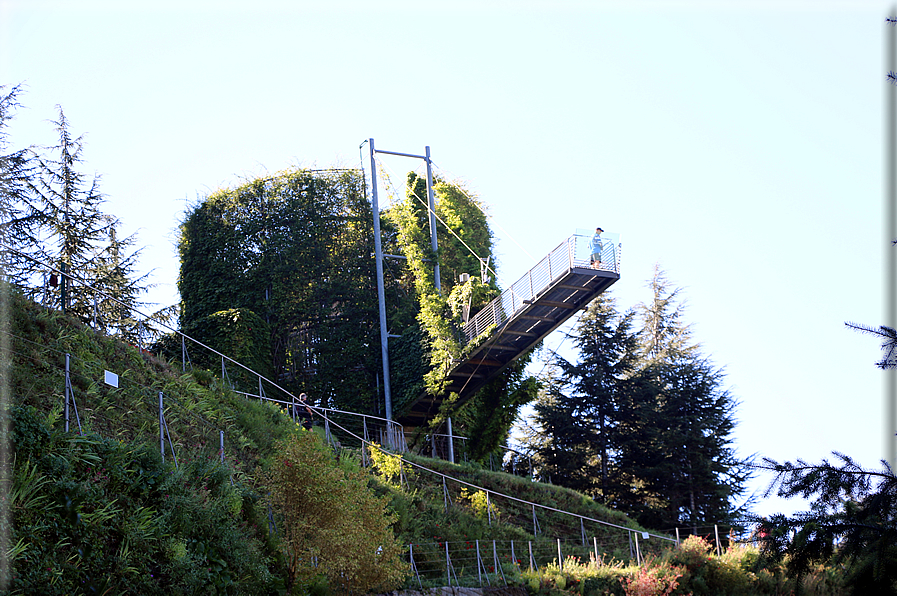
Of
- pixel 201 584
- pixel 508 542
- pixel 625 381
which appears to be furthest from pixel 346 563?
pixel 625 381

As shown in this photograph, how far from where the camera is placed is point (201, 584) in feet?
34.4

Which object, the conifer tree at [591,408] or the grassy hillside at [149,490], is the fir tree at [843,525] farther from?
the conifer tree at [591,408]

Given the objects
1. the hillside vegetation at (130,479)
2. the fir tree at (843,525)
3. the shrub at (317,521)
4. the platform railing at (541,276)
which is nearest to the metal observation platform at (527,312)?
the platform railing at (541,276)

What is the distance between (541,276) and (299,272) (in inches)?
431

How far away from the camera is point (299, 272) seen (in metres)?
30.5

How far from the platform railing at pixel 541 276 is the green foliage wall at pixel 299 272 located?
6247 mm

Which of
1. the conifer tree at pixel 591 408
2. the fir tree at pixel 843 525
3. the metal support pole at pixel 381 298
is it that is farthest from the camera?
the conifer tree at pixel 591 408

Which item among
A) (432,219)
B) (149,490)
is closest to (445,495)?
(432,219)

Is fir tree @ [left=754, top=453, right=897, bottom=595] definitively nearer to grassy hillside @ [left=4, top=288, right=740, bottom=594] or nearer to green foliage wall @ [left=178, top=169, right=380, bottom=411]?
grassy hillside @ [left=4, top=288, right=740, bottom=594]

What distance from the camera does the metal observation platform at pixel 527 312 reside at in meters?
21.8

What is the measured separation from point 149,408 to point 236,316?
13515 mm

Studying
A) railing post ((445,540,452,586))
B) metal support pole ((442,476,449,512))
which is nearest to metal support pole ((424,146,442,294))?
metal support pole ((442,476,449,512))

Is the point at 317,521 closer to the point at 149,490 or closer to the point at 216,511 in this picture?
the point at 216,511

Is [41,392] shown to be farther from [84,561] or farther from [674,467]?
[674,467]
